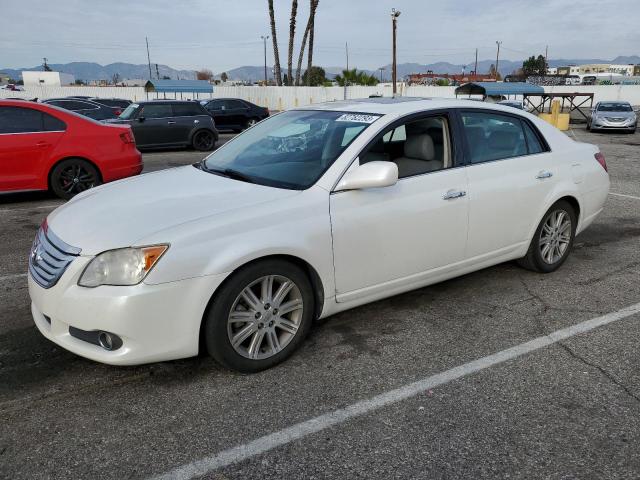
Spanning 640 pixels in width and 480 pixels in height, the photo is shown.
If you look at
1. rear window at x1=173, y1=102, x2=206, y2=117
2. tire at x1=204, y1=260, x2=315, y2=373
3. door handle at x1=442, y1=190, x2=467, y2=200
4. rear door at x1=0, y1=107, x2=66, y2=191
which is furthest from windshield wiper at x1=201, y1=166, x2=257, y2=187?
rear window at x1=173, y1=102, x2=206, y2=117

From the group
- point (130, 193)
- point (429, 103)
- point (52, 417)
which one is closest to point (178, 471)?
point (52, 417)

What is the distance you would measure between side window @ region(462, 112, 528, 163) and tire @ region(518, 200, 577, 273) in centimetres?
63

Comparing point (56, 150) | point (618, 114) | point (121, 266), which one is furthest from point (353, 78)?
point (121, 266)

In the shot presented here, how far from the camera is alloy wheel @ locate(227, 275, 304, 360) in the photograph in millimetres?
3047

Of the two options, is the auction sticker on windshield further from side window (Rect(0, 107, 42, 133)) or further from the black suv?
the black suv

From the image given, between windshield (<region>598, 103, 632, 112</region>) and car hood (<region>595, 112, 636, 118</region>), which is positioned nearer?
car hood (<region>595, 112, 636, 118</region>)

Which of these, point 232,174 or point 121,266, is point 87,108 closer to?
point 232,174

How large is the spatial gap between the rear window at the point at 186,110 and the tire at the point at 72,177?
7.88 meters

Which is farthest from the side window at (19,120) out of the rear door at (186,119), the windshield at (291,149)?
the rear door at (186,119)

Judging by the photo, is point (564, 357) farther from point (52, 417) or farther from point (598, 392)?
point (52, 417)

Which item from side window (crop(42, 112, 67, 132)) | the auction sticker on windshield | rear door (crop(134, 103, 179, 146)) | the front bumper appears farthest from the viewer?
rear door (crop(134, 103, 179, 146))

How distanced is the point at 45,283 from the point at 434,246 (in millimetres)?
2447

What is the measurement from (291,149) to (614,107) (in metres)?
23.6

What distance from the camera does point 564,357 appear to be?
Result: 336cm
